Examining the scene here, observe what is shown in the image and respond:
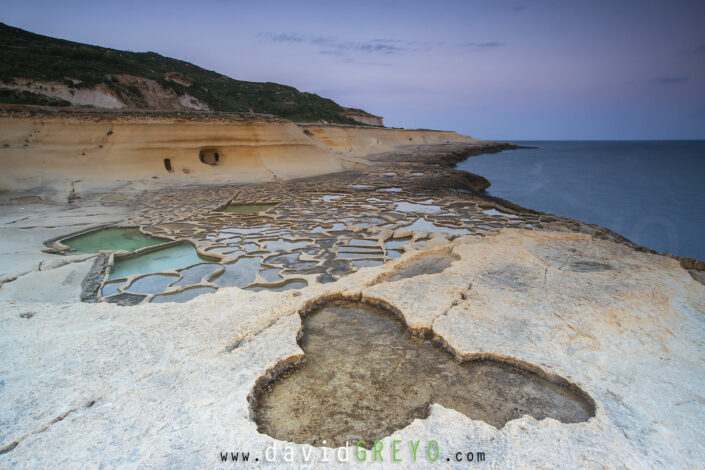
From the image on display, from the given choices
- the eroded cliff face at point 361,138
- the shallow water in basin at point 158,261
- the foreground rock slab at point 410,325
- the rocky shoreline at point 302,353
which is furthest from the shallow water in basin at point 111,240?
the eroded cliff face at point 361,138

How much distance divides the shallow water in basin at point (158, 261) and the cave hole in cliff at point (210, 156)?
10889mm

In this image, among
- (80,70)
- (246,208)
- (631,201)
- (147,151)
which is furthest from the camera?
(80,70)

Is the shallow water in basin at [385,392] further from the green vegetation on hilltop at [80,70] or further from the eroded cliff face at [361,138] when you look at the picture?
the eroded cliff face at [361,138]

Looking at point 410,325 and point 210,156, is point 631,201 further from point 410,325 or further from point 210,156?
point 210,156

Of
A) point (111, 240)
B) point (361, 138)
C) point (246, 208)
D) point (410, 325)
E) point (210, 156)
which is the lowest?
point (111, 240)

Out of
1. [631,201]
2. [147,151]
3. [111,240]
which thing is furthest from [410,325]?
[631,201]

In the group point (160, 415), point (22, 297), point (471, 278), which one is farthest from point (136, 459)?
point (471, 278)

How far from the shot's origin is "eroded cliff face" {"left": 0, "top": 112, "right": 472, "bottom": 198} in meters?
12.2

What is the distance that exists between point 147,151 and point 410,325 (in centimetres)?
1473

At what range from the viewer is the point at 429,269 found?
5301 mm

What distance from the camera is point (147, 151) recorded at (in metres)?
14.4

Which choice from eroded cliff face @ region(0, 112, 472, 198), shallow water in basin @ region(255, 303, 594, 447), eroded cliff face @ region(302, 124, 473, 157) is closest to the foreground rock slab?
shallow water in basin @ region(255, 303, 594, 447)

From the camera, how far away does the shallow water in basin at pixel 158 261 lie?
18.6 ft

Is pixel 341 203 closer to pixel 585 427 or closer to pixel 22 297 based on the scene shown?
pixel 22 297
